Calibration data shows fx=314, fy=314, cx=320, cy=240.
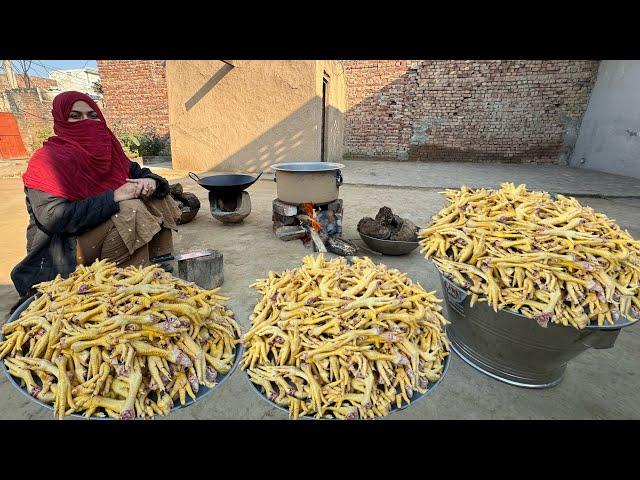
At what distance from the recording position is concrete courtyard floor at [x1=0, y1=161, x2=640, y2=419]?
200 centimetres

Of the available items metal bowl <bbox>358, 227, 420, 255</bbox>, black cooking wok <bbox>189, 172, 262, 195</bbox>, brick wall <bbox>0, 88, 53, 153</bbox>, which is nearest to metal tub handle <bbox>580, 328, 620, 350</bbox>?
metal bowl <bbox>358, 227, 420, 255</bbox>

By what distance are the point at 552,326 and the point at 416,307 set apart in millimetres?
949

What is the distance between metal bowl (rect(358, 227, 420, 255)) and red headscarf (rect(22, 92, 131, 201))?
2.89m

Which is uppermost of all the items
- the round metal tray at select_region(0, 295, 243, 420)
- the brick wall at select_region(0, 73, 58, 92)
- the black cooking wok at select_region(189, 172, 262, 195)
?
the brick wall at select_region(0, 73, 58, 92)

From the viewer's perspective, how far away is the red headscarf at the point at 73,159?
7.81 ft

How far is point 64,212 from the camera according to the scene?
2350 mm

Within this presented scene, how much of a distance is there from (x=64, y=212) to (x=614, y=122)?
1439cm

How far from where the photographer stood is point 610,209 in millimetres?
6379

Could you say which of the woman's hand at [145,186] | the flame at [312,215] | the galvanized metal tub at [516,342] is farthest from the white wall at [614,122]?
the woman's hand at [145,186]

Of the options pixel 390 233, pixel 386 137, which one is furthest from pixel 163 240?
pixel 386 137

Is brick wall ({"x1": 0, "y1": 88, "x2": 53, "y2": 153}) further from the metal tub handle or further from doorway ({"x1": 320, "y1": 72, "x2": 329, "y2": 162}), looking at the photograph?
the metal tub handle

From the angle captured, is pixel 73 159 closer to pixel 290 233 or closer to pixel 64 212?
pixel 64 212

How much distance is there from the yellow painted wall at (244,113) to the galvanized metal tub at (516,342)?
6.85 metres

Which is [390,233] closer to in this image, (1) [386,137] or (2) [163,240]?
(2) [163,240]
